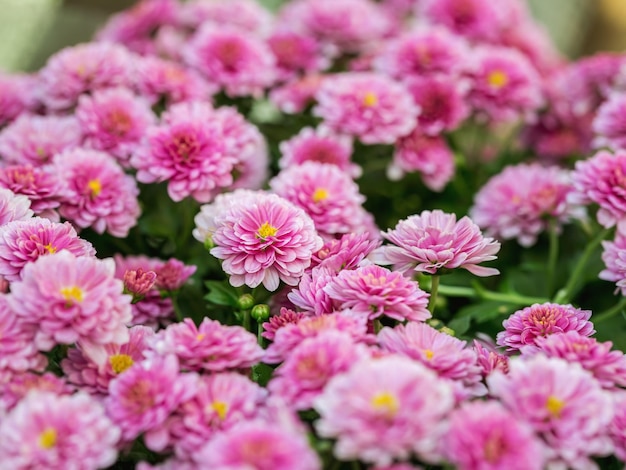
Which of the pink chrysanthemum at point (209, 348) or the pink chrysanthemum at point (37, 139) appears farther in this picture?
the pink chrysanthemum at point (37, 139)

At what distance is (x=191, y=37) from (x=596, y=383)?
0.96 m

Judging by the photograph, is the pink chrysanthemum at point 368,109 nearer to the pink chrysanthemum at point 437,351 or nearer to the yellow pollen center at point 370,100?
the yellow pollen center at point 370,100

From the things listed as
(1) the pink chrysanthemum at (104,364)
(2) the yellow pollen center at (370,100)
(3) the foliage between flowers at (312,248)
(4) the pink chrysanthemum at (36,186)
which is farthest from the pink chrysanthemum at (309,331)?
(2) the yellow pollen center at (370,100)

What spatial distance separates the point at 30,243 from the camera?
0.67 metres

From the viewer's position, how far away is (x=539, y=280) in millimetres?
1026

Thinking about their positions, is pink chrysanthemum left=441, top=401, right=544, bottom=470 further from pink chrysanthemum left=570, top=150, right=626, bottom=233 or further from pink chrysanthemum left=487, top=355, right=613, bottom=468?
pink chrysanthemum left=570, top=150, right=626, bottom=233

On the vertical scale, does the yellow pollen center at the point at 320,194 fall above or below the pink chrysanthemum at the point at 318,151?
above

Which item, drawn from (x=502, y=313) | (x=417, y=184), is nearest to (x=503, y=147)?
(x=417, y=184)

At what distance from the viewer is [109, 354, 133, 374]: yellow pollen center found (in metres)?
0.63

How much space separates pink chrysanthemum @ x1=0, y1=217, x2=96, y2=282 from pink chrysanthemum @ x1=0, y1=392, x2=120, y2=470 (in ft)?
0.53

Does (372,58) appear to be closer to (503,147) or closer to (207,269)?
(503,147)

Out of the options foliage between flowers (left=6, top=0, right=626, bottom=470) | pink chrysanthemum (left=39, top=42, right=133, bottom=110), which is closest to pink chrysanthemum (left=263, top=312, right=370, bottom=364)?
foliage between flowers (left=6, top=0, right=626, bottom=470)

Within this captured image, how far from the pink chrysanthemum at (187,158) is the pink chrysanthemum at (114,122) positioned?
0.07m

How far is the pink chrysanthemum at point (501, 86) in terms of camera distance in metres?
1.16
